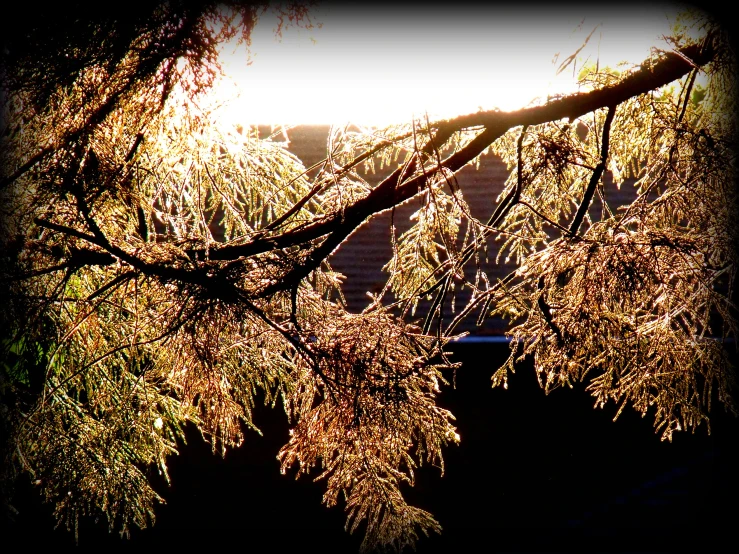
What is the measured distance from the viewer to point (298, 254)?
2707mm

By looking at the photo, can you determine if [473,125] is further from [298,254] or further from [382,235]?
[382,235]

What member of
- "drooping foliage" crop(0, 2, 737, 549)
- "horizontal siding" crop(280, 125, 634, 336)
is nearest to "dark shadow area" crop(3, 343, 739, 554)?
"horizontal siding" crop(280, 125, 634, 336)

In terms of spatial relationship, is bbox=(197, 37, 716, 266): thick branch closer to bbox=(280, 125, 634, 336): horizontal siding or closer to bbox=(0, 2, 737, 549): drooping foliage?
bbox=(0, 2, 737, 549): drooping foliage

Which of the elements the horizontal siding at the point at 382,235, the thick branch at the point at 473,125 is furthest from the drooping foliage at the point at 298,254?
the horizontal siding at the point at 382,235

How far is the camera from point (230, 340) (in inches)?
112

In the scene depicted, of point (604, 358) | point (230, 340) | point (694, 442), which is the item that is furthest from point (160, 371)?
point (694, 442)

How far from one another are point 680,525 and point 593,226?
364 centimetres

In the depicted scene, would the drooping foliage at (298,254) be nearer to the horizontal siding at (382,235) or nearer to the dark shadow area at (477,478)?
the dark shadow area at (477,478)

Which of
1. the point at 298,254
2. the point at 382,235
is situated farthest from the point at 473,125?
the point at 382,235

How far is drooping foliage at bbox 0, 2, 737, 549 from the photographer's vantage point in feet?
7.93

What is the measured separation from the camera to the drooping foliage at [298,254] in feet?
7.93

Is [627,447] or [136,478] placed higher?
[136,478]

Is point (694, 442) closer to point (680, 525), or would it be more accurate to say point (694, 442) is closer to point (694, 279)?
point (680, 525)

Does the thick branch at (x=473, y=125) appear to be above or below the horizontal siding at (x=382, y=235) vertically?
above
